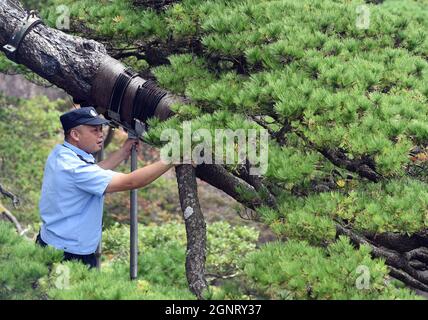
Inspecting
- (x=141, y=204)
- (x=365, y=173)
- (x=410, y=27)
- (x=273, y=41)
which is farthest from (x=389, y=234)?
(x=141, y=204)

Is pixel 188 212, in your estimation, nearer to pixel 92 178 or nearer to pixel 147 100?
pixel 92 178

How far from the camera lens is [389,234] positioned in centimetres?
462

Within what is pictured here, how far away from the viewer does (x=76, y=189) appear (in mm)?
4797

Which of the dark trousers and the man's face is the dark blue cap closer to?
the man's face

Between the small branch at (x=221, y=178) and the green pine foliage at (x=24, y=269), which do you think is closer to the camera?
the green pine foliage at (x=24, y=269)

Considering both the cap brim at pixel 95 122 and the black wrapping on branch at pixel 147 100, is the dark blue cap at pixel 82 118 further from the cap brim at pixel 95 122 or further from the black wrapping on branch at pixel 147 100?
the black wrapping on branch at pixel 147 100

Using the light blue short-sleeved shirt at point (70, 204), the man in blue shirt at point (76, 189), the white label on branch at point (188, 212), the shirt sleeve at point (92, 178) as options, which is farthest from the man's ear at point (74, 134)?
the white label on branch at point (188, 212)

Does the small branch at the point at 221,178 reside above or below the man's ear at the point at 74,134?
below

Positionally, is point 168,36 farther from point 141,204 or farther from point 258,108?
point 141,204

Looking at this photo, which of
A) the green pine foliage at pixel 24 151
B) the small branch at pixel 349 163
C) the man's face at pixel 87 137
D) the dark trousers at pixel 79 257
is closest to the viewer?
the small branch at pixel 349 163

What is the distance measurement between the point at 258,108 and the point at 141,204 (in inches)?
363

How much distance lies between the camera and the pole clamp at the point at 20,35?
545cm

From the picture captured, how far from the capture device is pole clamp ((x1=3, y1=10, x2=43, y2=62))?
5445 mm

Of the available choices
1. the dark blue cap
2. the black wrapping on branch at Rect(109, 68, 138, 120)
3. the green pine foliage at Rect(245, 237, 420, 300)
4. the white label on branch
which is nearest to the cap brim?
the dark blue cap
